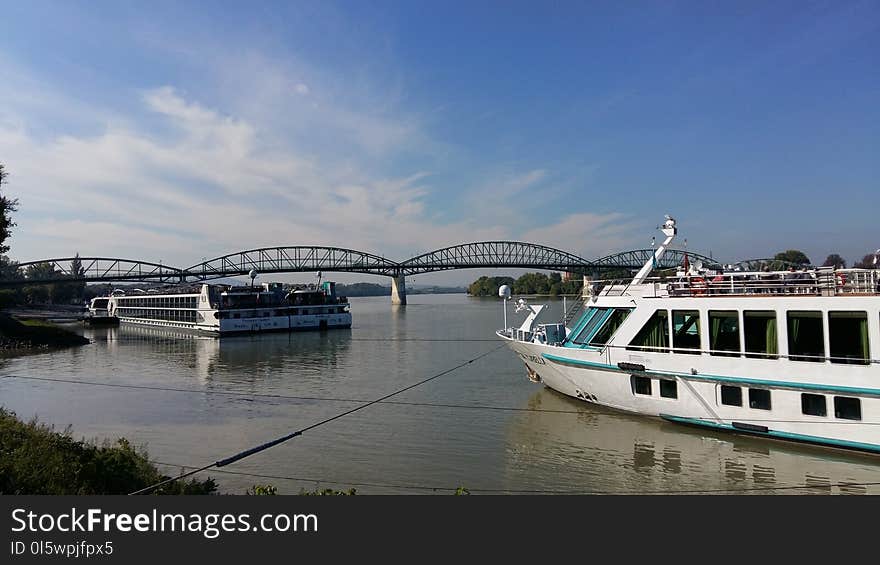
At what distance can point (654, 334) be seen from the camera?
17.2m

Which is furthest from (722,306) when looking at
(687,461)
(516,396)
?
(516,396)

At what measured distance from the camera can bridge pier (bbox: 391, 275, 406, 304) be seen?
6147 inches

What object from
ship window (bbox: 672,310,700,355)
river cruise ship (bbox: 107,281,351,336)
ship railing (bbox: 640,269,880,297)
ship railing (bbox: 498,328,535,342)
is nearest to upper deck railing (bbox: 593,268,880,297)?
ship railing (bbox: 640,269,880,297)

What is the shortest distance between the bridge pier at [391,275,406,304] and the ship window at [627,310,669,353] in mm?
138132

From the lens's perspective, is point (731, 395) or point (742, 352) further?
point (731, 395)

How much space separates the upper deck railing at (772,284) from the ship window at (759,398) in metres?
2.77

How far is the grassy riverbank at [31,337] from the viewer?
49.1 m

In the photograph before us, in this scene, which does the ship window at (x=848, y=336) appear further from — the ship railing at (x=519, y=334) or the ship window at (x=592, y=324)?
the ship railing at (x=519, y=334)

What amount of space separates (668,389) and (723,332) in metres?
2.41

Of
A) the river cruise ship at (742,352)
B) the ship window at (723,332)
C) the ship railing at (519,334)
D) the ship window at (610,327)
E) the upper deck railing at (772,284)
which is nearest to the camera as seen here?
the river cruise ship at (742,352)

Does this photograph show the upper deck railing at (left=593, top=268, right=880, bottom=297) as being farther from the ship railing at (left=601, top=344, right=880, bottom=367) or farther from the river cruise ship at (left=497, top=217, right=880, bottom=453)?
the ship railing at (left=601, top=344, right=880, bottom=367)

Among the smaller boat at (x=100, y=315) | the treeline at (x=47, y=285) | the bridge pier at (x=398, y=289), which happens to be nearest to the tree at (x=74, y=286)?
the treeline at (x=47, y=285)

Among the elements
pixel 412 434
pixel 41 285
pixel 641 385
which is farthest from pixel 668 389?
pixel 41 285

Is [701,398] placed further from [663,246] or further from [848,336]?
[663,246]
